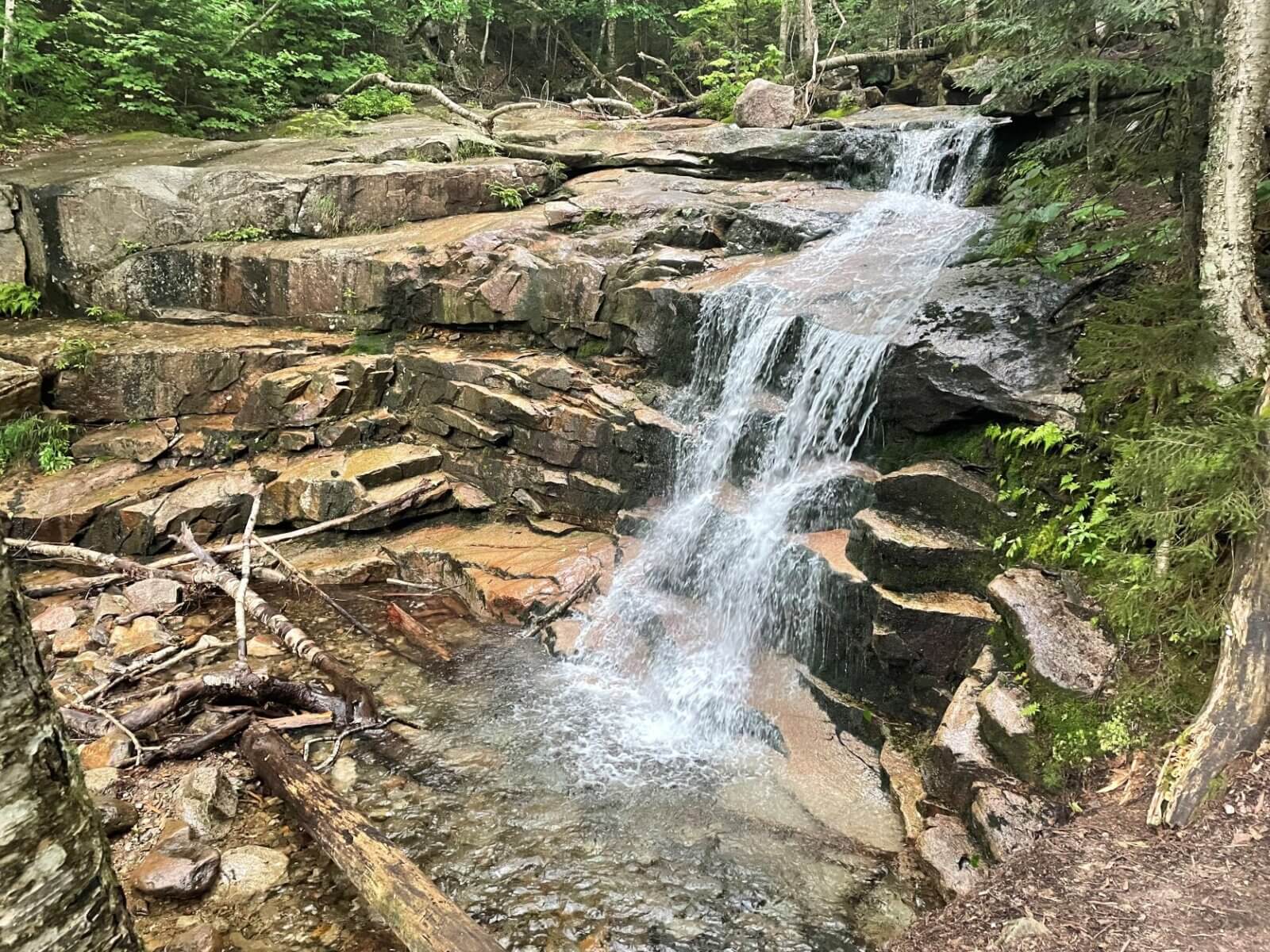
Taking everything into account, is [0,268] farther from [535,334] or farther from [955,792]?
[955,792]

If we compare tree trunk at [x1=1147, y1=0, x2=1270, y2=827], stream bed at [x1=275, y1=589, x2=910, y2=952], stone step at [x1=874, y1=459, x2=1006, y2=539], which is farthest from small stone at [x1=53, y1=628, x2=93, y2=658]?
tree trunk at [x1=1147, y1=0, x2=1270, y2=827]

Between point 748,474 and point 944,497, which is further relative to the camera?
point 748,474

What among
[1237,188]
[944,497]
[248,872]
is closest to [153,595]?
[248,872]

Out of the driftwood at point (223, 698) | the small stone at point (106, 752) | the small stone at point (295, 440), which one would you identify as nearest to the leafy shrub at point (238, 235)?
the small stone at point (295, 440)

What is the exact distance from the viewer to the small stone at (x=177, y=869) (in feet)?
13.6

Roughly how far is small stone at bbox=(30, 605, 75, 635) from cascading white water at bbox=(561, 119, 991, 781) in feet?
17.7

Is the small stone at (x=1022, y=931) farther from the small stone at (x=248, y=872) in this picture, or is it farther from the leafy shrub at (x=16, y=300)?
the leafy shrub at (x=16, y=300)

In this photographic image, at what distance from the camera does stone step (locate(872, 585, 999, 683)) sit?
5359 mm

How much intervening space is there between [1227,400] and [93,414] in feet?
42.0

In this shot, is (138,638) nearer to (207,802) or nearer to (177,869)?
(207,802)

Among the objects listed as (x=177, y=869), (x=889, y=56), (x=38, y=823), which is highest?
(x=889, y=56)

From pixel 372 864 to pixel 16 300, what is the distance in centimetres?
1218

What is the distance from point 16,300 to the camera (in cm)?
1140

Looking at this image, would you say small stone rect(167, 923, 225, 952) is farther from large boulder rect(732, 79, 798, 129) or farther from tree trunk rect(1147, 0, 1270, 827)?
large boulder rect(732, 79, 798, 129)
